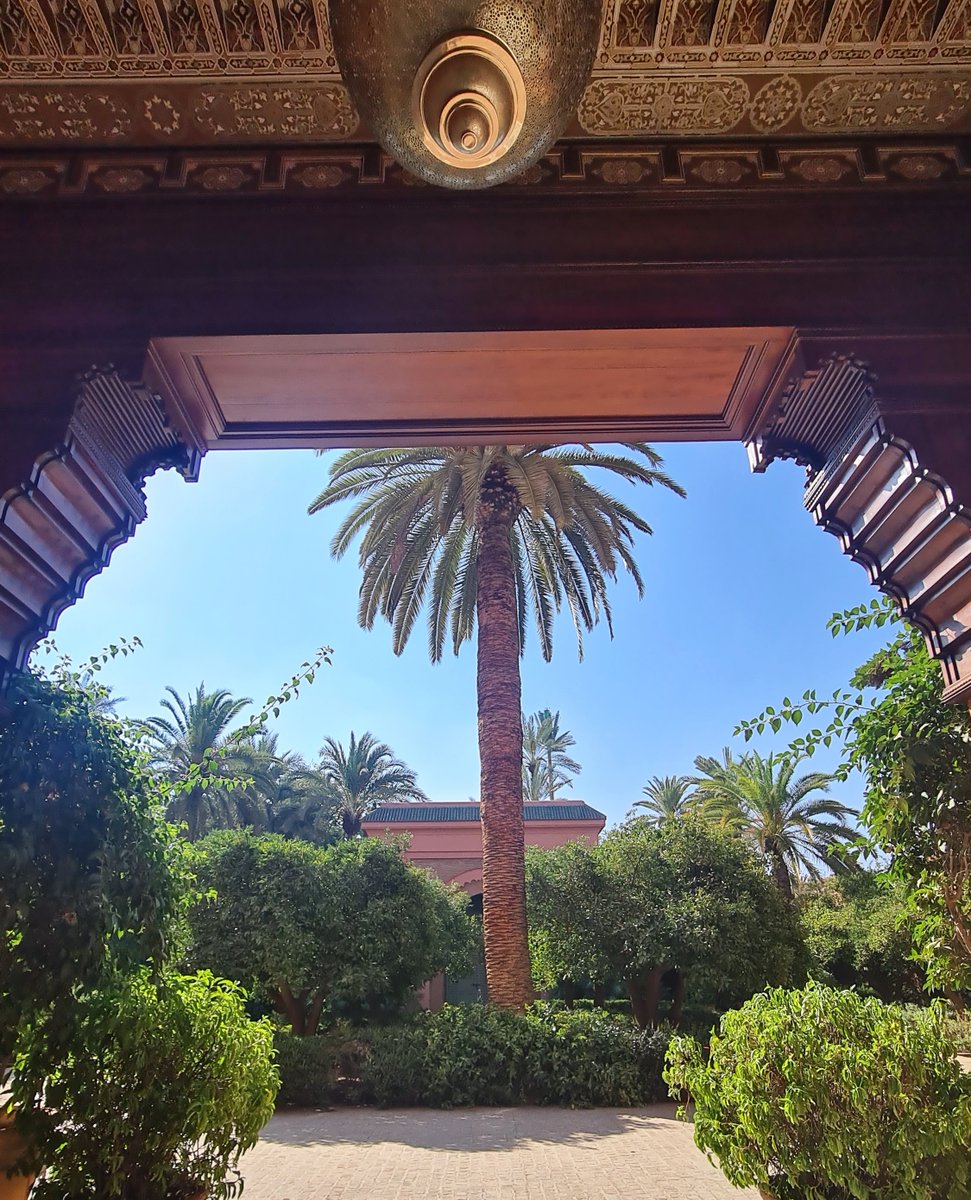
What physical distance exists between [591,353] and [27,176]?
2.08m

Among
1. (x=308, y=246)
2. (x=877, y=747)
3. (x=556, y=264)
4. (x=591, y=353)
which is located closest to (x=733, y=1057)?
(x=877, y=747)

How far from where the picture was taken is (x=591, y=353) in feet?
8.96

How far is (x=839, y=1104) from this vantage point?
3100 millimetres

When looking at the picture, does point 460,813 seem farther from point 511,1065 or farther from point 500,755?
point 511,1065

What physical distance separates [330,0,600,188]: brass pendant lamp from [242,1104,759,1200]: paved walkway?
674 cm

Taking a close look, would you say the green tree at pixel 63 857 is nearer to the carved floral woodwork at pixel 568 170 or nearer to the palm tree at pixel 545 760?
the carved floral woodwork at pixel 568 170

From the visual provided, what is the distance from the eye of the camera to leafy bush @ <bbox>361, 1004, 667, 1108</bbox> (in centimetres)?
930

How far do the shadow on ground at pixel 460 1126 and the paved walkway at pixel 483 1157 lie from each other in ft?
0.04

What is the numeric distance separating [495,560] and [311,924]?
575 cm

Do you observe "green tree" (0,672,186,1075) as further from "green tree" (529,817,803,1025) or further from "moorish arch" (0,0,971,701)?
"green tree" (529,817,803,1025)

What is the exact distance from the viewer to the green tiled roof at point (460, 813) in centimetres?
1799

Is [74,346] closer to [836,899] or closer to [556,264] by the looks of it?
[556,264]

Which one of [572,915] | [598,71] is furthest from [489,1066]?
[598,71]

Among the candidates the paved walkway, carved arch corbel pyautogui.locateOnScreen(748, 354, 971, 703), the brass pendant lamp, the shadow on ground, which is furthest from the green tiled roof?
the brass pendant lamp
